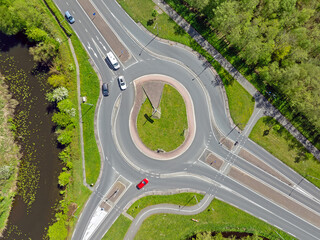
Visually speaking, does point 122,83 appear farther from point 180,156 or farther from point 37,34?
point 180,156

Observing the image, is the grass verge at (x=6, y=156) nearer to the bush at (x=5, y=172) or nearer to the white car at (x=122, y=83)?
the bush at (x=5, y=172)

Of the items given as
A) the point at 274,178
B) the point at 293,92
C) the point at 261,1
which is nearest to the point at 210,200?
the point at 274,178

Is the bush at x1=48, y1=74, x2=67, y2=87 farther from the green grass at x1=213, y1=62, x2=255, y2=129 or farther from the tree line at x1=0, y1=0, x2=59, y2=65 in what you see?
the green grass at x1=213, y1=62, x2=255, y2=129

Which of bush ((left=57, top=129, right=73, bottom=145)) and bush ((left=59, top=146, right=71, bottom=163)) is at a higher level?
bush ((left=57, top=129, right=73, bottom=145))

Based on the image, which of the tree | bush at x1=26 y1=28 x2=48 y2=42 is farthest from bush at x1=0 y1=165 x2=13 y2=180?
bush at x1=26 y1=28 x2=48 y2=42

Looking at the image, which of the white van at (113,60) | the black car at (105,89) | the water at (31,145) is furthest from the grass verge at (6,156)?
the white van at (113,60)

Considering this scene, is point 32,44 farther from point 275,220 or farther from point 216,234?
point 275,220
